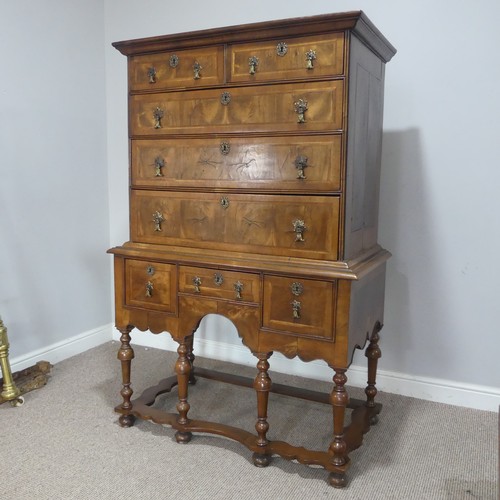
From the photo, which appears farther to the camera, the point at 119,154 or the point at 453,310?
the point at 119,154

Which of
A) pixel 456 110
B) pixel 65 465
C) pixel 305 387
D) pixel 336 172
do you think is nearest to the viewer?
pixel 336 172

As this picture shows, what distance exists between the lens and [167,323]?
205 cm

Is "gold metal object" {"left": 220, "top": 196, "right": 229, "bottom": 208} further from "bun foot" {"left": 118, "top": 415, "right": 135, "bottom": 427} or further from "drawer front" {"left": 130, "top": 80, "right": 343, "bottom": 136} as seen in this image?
"bun foot" {"left": 118, "top": 415, "right": 135, "bottom": 427}

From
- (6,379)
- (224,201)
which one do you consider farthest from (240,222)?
(6,379)

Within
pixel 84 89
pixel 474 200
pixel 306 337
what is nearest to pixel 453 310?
pixel 474 200

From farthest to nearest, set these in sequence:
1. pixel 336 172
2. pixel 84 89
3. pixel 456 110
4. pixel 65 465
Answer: pixel 84 89
pixel 456 110
pixel 65 465
pixel 336 172

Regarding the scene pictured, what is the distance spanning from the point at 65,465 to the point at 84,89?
2.02 metres

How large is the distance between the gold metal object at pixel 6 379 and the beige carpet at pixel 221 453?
5 cm

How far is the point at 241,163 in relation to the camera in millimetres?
1871

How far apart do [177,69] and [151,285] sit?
0.84m

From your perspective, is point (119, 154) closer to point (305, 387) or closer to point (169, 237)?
point (169, 237)

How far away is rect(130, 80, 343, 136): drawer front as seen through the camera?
5.60ft

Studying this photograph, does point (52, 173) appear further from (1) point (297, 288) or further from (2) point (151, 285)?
(1) point (297, 288)

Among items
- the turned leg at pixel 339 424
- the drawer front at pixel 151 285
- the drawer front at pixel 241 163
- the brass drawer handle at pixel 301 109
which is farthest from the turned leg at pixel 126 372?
the brass drawer handle at pixel 301 109
